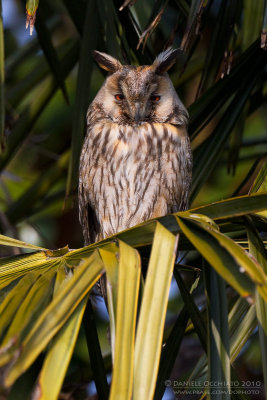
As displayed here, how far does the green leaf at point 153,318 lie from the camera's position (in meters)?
1.17

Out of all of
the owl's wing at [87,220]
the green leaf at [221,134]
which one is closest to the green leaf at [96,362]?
the green leaf at [221,134]

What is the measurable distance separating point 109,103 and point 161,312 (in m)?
1.69

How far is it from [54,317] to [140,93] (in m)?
1.60

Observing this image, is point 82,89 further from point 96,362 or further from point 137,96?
point 96,362

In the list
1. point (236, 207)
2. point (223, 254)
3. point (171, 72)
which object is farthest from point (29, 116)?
point (223, 254)

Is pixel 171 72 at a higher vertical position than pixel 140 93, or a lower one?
higher

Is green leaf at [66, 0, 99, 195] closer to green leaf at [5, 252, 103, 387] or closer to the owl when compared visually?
the owl

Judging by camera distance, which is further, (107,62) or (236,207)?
(107,62)

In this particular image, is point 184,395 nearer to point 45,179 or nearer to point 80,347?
point 45,179

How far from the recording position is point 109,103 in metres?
2.82

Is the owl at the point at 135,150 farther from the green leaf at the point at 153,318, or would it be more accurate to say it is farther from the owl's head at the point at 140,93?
the green leaf at the point at 153,318

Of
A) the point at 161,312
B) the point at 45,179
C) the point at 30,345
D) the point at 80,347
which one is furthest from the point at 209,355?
the point at 80,347

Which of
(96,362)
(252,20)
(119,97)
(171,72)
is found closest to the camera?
(96,362)

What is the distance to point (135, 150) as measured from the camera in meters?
2.67
